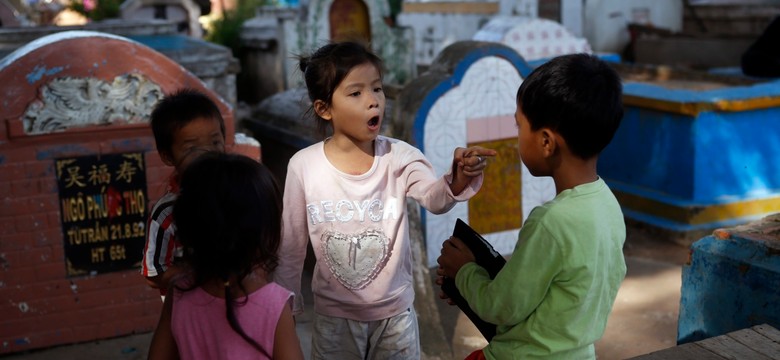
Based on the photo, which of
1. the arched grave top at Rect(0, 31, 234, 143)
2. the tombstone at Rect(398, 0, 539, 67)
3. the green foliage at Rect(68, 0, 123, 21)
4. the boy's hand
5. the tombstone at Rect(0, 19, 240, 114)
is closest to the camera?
the boy's hand

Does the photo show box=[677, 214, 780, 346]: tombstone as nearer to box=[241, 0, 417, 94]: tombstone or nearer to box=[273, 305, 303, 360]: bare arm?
box=[273, 305, 303, 360]: bare arm

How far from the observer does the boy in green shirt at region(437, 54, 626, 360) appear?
1.93m

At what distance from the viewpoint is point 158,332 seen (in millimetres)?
1949

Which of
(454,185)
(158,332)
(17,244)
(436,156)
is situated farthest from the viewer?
(436,156)

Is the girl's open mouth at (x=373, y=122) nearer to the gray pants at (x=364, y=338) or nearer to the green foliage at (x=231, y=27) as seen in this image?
the gray pants at (x=364, y=338)

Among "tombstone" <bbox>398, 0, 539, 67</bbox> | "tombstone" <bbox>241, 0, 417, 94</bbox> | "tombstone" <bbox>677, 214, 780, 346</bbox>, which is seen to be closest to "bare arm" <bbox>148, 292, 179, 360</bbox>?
"tombstone" <bbox>677, 214, 780, 346</bbox>

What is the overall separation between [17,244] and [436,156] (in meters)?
2.51

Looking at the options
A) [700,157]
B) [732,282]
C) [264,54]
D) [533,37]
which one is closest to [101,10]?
[264,54]

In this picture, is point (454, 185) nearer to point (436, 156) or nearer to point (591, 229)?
point (591, 229)

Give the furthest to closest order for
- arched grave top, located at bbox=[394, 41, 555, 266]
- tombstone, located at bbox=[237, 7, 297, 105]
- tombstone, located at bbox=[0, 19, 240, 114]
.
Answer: tombstone, located at bbox=[237, 7, 297, 105]
tombstone, located at bbox=[0, 19, 240, 114]
arched grave top, located at bbox=[394, 41, 555, 266]

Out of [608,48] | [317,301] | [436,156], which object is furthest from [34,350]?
[608,48]

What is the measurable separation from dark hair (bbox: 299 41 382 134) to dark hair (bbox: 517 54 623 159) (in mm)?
737

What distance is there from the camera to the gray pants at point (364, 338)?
262 cm

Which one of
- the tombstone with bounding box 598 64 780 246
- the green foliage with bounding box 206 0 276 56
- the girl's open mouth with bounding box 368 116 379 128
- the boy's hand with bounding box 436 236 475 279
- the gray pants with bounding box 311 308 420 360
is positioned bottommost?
the tombstone with bounding box 598 64 780 246
